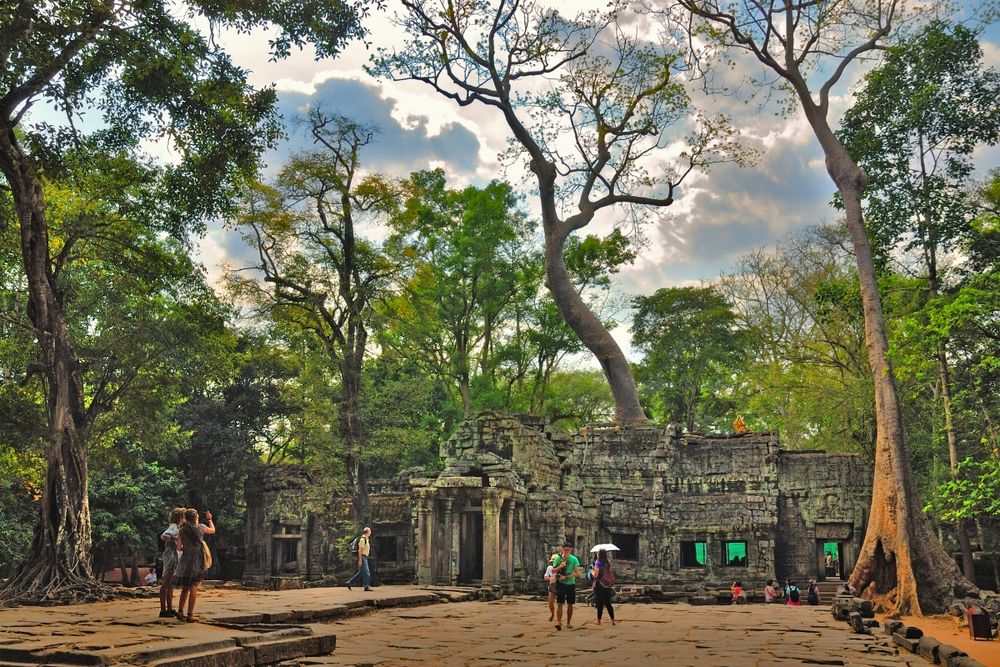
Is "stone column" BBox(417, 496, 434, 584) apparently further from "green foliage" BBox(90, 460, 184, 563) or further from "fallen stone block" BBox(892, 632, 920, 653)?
"fallen stone block" BBox(892, 632, 920, 653)

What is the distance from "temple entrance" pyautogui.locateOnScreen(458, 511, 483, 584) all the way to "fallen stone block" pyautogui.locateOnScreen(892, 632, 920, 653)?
11280 millimetres

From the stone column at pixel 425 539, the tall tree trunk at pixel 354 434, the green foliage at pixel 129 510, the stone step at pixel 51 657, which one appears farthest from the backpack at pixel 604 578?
the green foliage at pixel 129 510

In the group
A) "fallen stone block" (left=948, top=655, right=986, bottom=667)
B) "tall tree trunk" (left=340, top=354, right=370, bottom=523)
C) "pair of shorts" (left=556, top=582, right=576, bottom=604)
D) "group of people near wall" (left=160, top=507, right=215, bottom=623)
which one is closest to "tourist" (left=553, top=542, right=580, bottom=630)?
"pair of shorts" (left=556, top=582, right=576, bottom=604)

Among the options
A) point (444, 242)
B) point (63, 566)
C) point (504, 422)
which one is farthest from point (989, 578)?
point (63, 566)

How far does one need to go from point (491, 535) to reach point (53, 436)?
9.91m

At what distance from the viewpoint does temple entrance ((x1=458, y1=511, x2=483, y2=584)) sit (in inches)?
805

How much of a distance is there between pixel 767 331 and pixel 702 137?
1041cm

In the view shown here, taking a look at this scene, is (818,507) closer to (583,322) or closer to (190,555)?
(583,322)

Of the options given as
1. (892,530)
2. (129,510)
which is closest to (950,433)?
(892,530)

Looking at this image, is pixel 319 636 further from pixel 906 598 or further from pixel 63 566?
pixel 906 598

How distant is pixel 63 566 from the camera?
13.0 m

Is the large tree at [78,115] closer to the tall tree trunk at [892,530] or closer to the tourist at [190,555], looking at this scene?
the tourist at [190,555]

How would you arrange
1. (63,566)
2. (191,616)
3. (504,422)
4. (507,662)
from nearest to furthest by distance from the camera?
(507,662)
(191,616)
(63,566)
(504,422)

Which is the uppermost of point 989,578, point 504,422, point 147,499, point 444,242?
point 444,242
